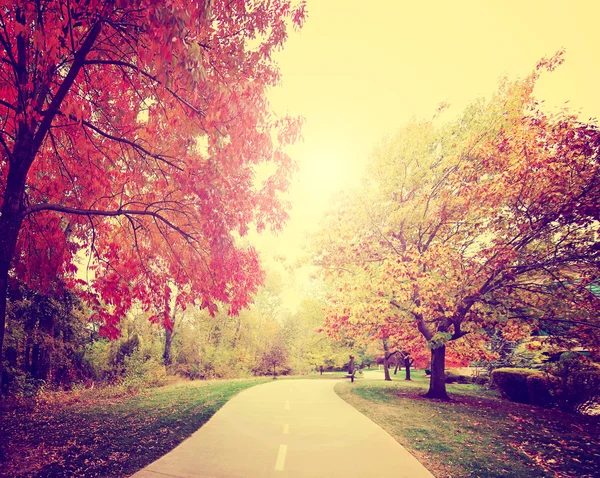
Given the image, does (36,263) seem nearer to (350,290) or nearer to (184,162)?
(184,162)

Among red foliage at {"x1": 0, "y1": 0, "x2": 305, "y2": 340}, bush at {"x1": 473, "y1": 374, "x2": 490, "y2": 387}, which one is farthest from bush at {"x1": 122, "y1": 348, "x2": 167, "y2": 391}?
bush at {"x1": 473, "y1": 374, "x2": 490, "y2": 387}

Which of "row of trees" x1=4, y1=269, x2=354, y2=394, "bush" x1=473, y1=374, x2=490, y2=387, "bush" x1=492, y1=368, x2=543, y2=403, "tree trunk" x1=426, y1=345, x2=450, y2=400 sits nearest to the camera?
"row of trees" x1=4, y1=269, x2=354, y2=394

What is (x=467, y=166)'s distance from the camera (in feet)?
41.2

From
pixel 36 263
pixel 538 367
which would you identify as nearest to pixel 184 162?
pixel 36 263

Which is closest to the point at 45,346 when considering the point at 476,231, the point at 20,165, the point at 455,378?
the point at 20,165

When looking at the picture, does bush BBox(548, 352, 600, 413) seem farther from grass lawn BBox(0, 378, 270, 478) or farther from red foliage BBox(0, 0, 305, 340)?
grass lawn BBox(0, 378, 270, 478)

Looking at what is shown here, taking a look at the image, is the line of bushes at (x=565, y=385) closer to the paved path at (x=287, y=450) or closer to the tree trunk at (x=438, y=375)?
the tree trunk at (x=438, y=375)

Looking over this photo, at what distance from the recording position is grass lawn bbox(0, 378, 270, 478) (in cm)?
525

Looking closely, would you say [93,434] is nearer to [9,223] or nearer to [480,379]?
[9,223]

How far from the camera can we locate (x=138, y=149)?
7.18 meters

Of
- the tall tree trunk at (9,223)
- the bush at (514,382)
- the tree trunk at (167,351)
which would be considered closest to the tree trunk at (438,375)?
the bush at (514,382)

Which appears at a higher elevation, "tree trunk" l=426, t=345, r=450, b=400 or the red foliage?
the red foliage

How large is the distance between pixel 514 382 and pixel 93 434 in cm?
1836

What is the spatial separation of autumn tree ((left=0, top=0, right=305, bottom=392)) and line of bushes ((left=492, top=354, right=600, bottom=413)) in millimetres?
13118
